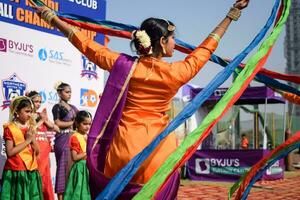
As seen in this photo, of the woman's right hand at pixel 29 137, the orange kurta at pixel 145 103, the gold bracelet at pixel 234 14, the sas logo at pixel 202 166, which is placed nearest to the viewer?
the orange kurta at pixel 145 103

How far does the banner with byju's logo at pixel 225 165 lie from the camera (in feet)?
37.2

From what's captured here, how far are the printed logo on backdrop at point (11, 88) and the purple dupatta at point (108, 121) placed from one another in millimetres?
3310

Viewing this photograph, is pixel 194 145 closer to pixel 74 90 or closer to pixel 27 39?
pixel 27 39

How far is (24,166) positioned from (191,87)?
24.6 feet

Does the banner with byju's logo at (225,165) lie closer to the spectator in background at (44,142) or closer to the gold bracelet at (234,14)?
the spectator in background at (44,142)

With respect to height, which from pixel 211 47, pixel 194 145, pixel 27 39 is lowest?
pixel 194 145

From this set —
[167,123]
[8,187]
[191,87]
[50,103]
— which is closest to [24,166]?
[8,187]

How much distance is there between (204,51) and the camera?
2.52m

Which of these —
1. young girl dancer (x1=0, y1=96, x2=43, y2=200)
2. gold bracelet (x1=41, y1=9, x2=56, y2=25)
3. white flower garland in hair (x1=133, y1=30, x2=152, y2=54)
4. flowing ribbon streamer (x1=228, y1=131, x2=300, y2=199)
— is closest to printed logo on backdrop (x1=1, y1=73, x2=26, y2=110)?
young girl dancer (x1=0, y1=96, x2=43, y2=200)

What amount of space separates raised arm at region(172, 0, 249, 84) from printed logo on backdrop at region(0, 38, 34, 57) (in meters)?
3.60

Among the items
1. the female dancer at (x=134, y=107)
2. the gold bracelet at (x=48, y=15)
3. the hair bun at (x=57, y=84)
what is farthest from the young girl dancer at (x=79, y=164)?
the female dancer at (x=134, y=107)

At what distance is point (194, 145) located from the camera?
7.46 feet

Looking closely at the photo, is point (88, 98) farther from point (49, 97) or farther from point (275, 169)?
point (275, 169)

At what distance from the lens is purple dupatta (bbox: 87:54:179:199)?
246 cm
